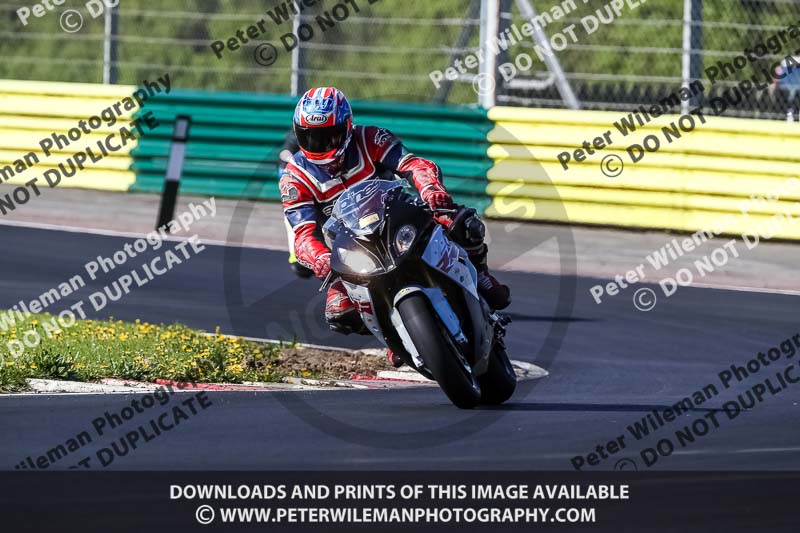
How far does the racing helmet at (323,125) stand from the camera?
8.71 m

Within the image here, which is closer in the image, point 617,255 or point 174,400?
point 174,400

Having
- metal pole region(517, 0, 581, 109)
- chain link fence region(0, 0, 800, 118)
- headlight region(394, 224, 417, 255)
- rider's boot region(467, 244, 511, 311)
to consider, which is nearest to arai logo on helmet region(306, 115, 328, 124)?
headlight region(394, 224, 417, 255)

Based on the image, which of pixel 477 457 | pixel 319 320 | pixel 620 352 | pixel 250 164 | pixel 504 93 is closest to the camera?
pixel 477 457

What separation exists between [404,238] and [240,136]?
1251 cm

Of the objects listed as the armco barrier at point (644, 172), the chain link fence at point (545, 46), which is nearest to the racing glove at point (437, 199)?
the chain link fence at point (545, 46)

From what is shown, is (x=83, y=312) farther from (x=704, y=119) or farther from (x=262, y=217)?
(x=704, y=119)

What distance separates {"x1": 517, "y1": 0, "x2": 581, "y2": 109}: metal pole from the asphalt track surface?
364cm

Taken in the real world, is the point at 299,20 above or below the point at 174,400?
above

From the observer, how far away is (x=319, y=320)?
12.9 m

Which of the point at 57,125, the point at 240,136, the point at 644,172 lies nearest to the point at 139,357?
the point at 644,172

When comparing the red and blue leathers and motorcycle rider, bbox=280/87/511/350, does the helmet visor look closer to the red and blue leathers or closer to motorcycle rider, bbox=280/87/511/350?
motorcycle rider, bbox=280/87/511/350

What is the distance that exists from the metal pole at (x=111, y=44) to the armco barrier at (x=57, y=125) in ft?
1.13
